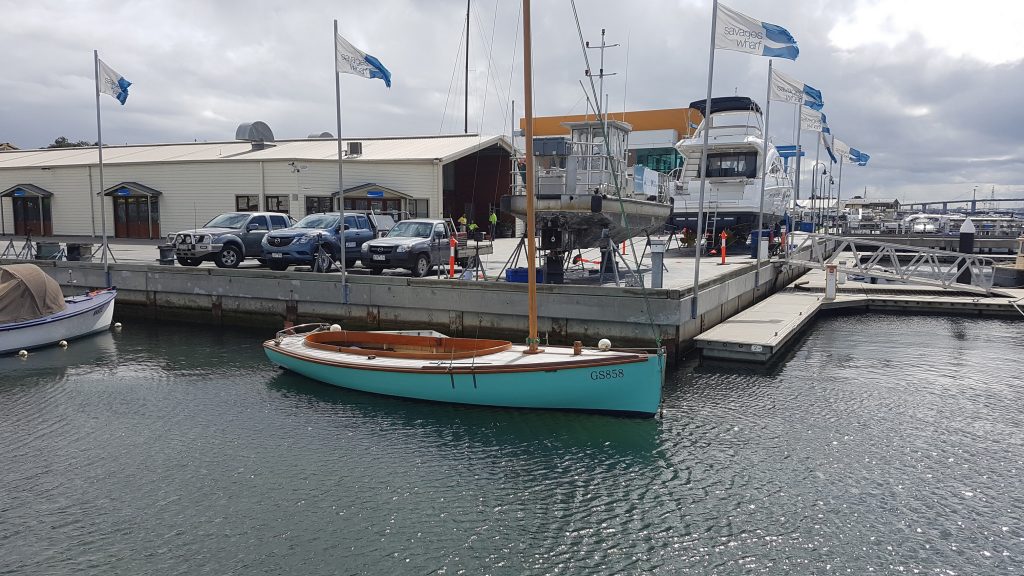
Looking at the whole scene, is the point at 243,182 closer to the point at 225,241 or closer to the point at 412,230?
the point at 225,241

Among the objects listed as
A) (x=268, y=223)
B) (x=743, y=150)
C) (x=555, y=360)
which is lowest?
(x=555, y=360)

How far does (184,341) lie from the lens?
63.9 ft

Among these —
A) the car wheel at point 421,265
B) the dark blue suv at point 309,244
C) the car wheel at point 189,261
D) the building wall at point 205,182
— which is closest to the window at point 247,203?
the building wall at point 205,182

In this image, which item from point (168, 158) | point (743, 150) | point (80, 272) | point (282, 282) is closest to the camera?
point (282, 282)

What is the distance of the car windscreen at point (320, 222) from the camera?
22.3 meters

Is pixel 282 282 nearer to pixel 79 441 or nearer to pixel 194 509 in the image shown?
pixel 79 441

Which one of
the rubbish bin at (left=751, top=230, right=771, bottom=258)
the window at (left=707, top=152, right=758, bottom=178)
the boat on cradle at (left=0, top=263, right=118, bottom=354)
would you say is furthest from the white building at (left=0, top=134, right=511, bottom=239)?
the boat on cradle at (left=0, top=263, right=118, bottom=354)

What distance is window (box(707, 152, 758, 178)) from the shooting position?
3106 cm

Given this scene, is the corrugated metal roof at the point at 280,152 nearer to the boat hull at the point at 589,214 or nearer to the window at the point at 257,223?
the window at the point at 257,223

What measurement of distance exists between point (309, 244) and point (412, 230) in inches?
124

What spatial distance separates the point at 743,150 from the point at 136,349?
25432 millimetres

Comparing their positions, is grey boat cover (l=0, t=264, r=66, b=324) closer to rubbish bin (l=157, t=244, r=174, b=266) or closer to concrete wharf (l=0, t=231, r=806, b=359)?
concrete wharf (l=0, t=231, r=806, b=359)

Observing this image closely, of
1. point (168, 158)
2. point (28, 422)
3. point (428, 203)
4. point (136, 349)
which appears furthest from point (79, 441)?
point (168, 158)

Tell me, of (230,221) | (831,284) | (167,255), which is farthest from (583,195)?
(167,255)
